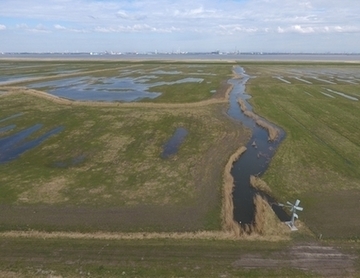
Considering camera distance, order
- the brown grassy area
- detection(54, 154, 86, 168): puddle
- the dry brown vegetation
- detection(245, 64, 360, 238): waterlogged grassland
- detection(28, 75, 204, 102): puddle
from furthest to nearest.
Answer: detection(28, 75, 204, 102): puddle, the brown grassy area, detection(54, 154, 86, 168): puddle, the dry brown vegetation, detection(245, 64, 360, 238): waterlogged grassland

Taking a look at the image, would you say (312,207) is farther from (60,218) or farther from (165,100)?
(165,100)

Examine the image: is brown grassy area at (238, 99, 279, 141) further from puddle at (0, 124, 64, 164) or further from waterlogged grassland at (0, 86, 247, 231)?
puddle at (0, 124, 64, 164)

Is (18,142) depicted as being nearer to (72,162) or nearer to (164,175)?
(72,162)

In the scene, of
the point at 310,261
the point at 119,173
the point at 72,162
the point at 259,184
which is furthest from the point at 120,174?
the point at 310,261

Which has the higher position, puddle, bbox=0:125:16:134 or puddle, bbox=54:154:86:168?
puddle, bbox=0:125:16:134

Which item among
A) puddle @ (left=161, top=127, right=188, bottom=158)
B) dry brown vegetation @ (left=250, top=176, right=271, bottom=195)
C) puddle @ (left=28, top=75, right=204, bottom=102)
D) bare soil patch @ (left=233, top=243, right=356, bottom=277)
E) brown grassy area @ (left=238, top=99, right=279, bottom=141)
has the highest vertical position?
puddle @ (left=28, top=75, right=204, bottom=102)

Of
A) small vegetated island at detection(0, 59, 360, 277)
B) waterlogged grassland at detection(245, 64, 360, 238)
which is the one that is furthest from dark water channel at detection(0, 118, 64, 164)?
waterlogged grassland at detection(245, 64, 360, 238)

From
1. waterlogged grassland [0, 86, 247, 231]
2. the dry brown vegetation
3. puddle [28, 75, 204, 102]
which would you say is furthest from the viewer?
puddle [28, 75, 204, 102]
